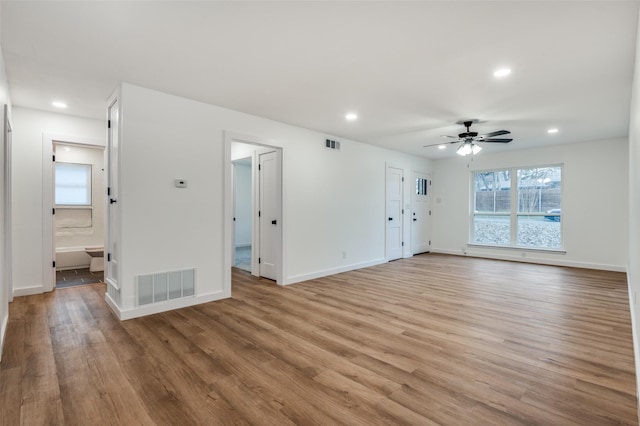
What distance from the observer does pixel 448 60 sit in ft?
9.36

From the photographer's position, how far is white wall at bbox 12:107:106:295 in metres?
4.22

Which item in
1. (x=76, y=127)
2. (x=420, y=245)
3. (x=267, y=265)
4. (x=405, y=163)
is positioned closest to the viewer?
(x=76, y=127)

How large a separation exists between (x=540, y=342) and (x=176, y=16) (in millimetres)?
4055

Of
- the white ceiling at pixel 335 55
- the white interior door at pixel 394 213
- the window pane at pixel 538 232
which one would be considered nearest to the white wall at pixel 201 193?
the white ceiling at pixel 335 55

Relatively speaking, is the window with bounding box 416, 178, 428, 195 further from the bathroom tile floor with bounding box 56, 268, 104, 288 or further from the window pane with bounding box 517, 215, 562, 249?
the bathroom tile floor with bounding box 56, 268, 104, 288

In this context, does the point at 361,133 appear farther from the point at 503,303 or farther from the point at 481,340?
the point at 481,340

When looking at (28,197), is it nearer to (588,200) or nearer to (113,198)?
(113,198)

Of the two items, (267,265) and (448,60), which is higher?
(448,60)

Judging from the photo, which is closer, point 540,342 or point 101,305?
point 540,342

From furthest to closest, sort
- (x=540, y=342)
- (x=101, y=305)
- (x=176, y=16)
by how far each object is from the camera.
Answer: (x=101, y=305) < (x=540, y=342) < (x=176, y=16)

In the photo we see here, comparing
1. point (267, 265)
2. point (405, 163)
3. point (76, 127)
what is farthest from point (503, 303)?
point (76, 127)

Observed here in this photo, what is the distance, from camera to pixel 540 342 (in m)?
2.79

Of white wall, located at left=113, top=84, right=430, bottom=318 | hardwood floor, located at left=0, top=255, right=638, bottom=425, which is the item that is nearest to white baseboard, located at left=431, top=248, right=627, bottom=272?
hardwood floor, located at left=0, top=255, right=638, bottom=425

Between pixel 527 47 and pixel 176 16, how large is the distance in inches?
112
